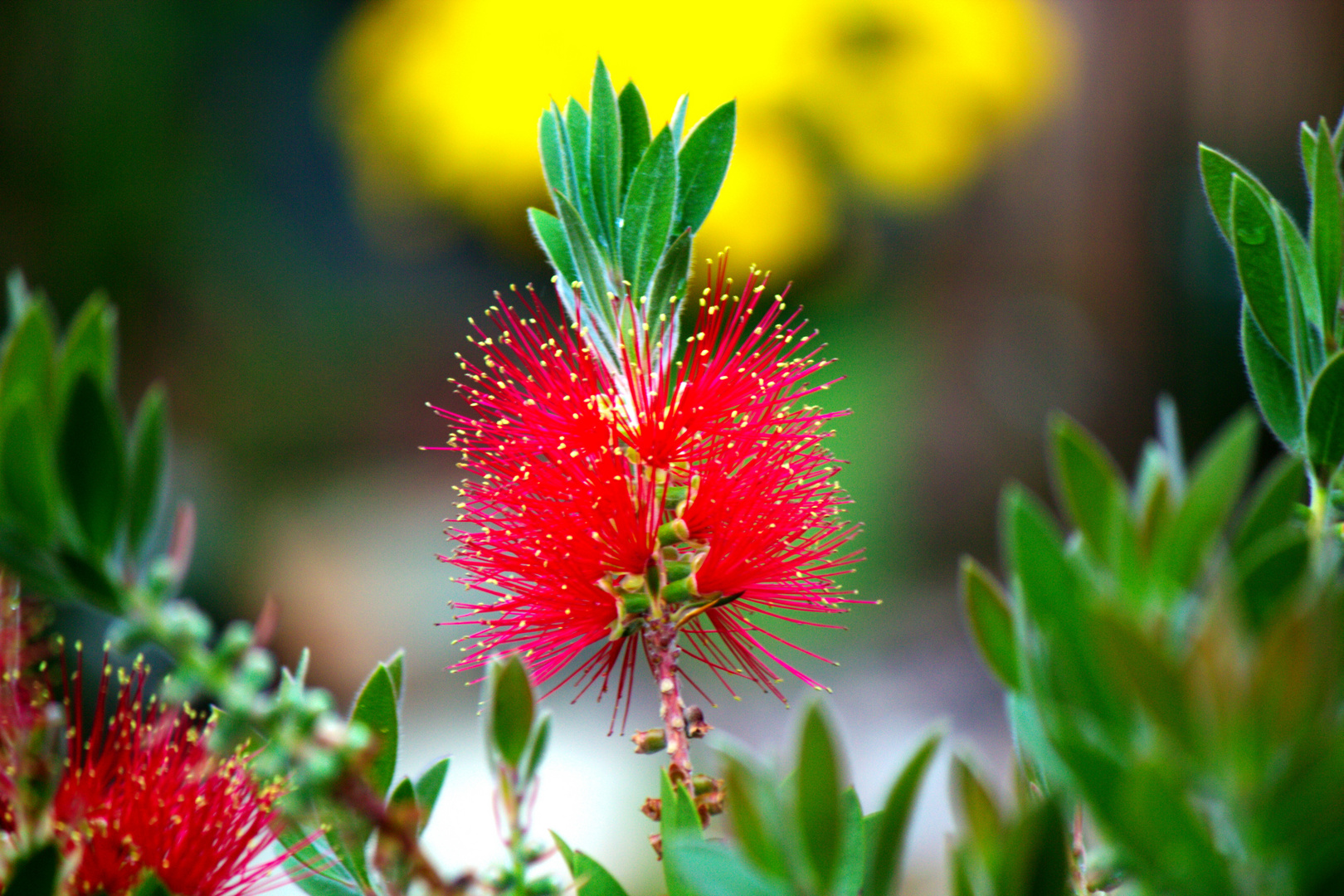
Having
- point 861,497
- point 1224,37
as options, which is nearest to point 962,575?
point 861,497

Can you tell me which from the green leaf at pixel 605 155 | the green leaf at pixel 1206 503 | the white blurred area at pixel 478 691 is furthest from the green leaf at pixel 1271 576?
the white blurred area at pixel 478 691

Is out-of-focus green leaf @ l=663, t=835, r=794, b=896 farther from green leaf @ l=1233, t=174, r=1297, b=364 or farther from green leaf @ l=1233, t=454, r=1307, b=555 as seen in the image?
green leaf @ l=1233, t=174, r=1297, b=364

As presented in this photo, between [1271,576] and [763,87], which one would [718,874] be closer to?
[1271,576]

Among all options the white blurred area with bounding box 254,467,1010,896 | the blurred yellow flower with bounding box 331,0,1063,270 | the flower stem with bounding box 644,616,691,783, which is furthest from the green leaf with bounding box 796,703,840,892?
the blurred yellow flower with bounding box 331,0,1063,270

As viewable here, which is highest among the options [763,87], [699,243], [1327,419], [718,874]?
[763,87]

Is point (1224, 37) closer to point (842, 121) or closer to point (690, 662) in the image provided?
point (842, 121)

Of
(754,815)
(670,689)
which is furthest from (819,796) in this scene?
(670,689)
